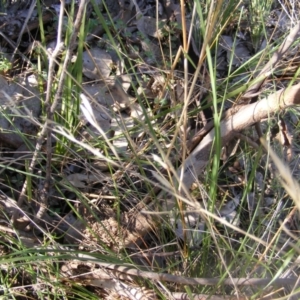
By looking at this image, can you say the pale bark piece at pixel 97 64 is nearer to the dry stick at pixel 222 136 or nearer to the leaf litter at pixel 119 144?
the leaf litter at pixel 119 144

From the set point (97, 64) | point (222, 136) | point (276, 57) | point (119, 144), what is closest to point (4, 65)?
point (97, 64)

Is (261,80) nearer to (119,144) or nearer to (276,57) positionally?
(276,57)

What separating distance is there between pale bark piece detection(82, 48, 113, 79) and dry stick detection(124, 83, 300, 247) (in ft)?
2.05

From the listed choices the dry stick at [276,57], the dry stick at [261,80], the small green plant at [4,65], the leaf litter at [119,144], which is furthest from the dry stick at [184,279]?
the small green plant at [4,65]

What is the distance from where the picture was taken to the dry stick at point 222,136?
1.35 meters

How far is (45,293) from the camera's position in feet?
4.93

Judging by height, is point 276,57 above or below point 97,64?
above

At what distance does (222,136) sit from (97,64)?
0.71 m

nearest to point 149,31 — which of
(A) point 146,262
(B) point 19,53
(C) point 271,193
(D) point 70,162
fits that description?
(B) point 19,53

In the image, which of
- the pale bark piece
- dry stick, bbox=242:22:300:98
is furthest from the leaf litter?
dry stick, bbox=242:22:300:98

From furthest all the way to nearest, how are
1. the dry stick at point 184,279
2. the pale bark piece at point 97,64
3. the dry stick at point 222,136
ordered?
the pale bark piece at point 97,64 < the dry stick at point 222,136 < the dry stick at point 184,279

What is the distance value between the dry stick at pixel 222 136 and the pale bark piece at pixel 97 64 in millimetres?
625

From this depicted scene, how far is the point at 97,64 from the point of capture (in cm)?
195

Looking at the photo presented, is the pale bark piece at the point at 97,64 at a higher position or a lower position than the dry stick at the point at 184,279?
higher
